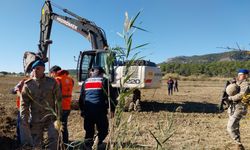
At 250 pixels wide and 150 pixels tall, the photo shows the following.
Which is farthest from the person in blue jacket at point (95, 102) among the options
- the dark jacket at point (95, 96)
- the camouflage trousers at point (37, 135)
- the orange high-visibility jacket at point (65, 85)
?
the camouflage trousers at point (37, 135)

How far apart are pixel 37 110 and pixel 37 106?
0.18ft

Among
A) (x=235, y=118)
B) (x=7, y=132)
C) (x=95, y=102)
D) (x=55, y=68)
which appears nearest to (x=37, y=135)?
(x=95, y=102)

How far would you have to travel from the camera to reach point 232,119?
308 inches

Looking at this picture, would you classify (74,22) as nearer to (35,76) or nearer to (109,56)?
(35,76)

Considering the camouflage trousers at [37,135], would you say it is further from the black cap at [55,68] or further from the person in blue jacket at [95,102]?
the black cap at [55,68]

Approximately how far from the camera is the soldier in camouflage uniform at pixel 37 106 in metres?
5.45

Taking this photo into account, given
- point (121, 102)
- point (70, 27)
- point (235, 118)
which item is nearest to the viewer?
point (121, 102)

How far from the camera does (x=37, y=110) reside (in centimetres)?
558

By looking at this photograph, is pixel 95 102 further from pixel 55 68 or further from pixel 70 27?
pixel 70 27

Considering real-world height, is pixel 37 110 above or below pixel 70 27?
below

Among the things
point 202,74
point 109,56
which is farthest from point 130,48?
point 202,74

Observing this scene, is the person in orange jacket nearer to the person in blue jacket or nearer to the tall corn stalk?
the person in blue jacket

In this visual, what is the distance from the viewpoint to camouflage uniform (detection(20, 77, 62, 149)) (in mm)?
5457

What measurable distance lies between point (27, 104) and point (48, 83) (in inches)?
16.0
